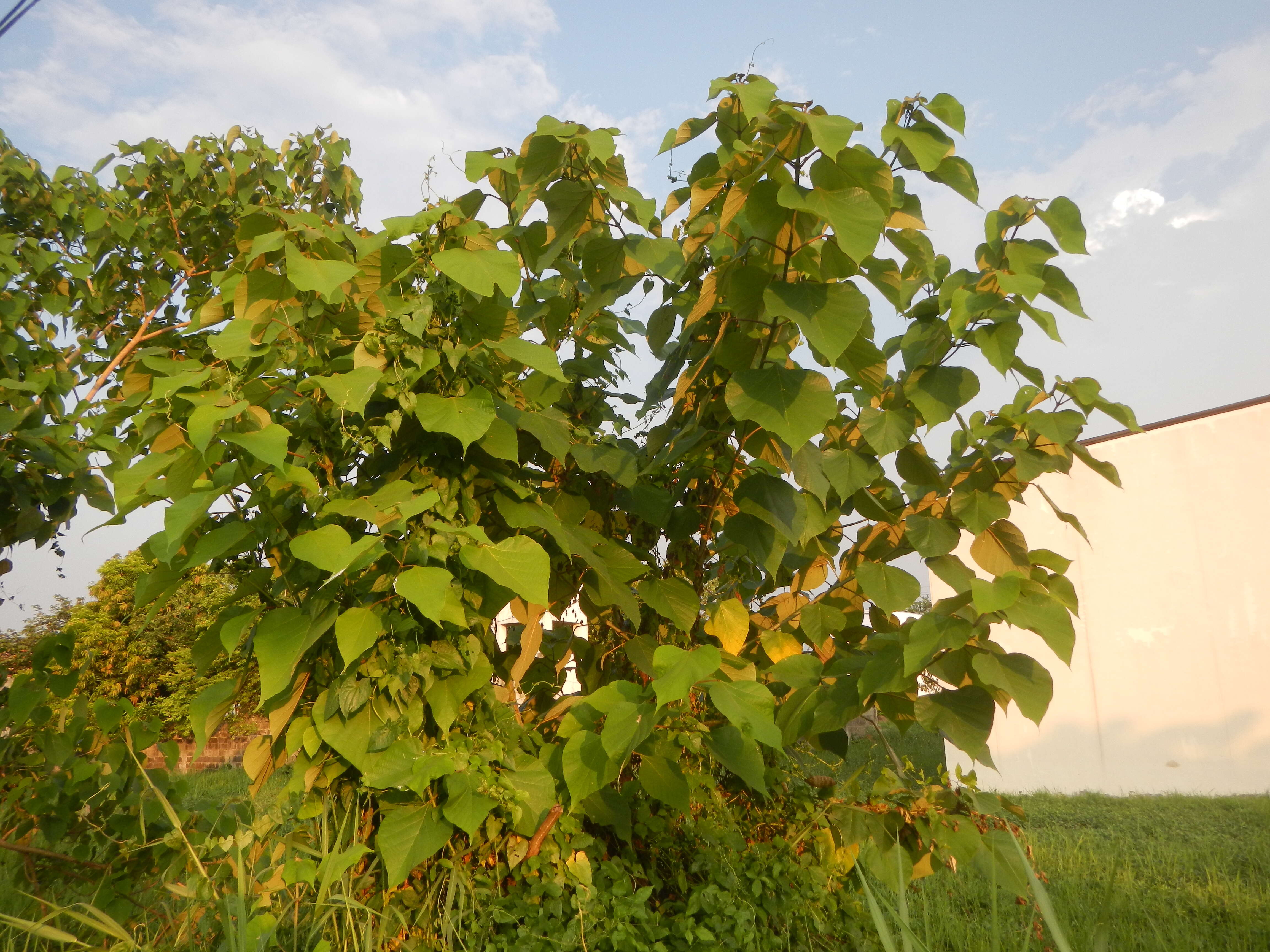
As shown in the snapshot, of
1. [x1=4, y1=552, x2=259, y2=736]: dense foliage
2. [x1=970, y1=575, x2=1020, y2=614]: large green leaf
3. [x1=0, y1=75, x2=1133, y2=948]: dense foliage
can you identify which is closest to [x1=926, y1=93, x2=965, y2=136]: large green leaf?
[x1=0, y1=75, x2=1133, y2=948]: dense foliage

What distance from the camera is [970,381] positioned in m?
1.32

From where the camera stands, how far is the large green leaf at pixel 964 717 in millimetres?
1209

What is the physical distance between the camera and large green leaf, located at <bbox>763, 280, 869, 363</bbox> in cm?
105

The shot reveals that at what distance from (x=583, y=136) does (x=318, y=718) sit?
3.18ft

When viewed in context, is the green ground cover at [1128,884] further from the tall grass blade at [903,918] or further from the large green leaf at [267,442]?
the large green leaf at [267,442]

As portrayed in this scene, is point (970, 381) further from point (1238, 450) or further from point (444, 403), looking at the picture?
point (1238, 450)

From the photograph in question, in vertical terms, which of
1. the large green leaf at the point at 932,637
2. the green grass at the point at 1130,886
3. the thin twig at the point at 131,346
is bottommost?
the green grass at the point at 1130,886

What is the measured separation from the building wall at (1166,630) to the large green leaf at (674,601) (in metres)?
5.61

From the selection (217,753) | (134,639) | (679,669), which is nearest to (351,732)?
(679,669)

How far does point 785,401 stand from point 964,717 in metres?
0.55

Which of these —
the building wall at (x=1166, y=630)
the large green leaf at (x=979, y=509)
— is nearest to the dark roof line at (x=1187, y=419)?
the building wall at (x=1166, y=630)

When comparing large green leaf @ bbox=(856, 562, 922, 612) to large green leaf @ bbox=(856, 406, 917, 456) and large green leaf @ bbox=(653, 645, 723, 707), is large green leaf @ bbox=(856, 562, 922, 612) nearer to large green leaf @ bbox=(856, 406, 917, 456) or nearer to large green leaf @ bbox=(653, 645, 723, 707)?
large green leaf @ bbox=(856, 406, 917, 456)

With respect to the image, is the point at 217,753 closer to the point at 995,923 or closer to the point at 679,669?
the point at 679,669

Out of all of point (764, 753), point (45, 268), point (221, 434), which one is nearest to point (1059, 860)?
point (764, 753)
